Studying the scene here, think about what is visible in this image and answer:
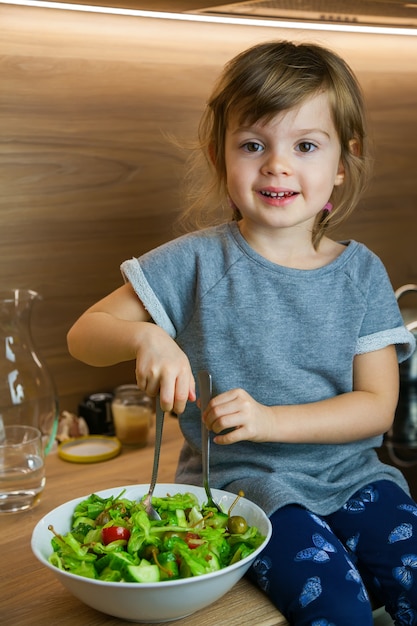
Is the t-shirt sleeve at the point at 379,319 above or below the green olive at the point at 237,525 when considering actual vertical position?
above

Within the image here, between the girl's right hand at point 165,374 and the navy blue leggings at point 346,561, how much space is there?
0.20 meters

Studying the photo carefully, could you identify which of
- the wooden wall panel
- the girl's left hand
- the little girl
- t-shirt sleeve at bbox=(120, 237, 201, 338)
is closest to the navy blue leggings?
the little girl

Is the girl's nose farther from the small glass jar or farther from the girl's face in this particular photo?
the small glass jar

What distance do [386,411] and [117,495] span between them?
386 mm

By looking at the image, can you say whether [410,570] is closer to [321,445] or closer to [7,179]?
[321,445]

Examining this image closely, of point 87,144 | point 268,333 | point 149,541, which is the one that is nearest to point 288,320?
point 268,333

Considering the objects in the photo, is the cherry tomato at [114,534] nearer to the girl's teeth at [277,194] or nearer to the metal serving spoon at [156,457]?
the metal serving spoon at [156,457]

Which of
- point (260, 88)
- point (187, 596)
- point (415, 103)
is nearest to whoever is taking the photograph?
point (187, 596)

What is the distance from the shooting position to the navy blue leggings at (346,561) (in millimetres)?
864

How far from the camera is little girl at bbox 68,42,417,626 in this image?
3.34ft

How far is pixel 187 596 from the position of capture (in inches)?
30.9

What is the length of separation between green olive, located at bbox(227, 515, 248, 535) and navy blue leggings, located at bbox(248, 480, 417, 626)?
0.22ft

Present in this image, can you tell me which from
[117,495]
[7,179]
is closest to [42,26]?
[7,179]

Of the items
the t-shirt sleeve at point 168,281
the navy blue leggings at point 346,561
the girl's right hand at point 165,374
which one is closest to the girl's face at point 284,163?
the t-shirt sleeve at point 168,281
